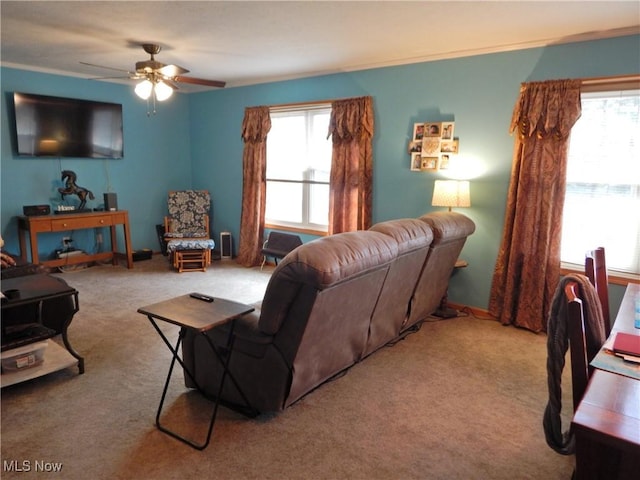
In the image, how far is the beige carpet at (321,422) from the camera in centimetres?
196

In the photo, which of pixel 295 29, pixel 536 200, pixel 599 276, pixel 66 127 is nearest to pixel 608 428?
pixel 599 276

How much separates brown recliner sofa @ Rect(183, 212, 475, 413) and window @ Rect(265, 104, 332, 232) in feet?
8.14

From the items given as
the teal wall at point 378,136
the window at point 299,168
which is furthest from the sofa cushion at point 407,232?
the window at point 299,168

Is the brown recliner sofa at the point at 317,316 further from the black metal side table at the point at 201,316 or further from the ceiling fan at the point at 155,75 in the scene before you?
the ceiling fan at the point at 155,75

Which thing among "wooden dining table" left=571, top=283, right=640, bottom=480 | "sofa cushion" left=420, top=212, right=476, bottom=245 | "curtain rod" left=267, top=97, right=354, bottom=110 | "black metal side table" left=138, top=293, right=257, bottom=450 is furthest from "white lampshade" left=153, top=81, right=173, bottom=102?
"wooden dining table" left=571, top=283, right=640, bottom=480

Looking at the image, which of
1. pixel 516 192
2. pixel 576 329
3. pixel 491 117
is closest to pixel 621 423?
pixel 576 329

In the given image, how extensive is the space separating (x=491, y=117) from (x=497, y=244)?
1.16 m

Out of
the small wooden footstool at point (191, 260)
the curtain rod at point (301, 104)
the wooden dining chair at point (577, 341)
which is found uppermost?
the curtain rod at point (301, 104)

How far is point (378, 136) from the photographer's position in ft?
14.9

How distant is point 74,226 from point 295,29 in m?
3.54

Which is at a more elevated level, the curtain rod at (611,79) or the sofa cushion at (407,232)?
the curtain rod at (611,79)

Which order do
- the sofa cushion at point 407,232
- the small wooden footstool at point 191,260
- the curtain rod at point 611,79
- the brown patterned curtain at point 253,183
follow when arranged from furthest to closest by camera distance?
the brown patterned curtain at point 253,183 < the small wooden footstool at point 191,260 < the curtain rod at point 611,79 < the sofa cushion at point 407,232

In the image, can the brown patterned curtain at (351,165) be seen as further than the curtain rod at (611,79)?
Yes

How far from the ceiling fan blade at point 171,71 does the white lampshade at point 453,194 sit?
2451 millimetres
